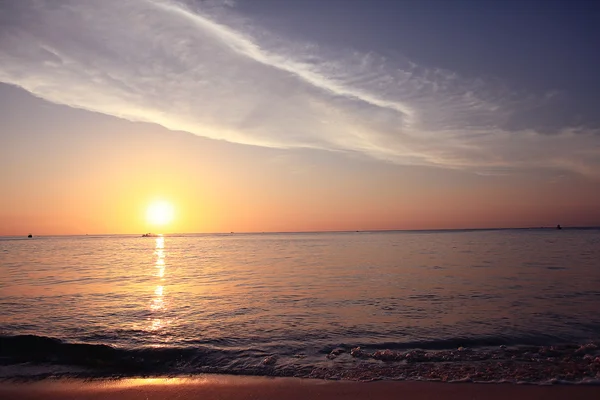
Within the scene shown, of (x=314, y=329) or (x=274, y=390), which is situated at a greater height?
(x=274, y=390)

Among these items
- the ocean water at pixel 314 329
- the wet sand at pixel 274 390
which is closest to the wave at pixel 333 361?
the ocean water at pixel 314 329

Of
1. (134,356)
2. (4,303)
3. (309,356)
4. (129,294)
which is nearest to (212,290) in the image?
(129,294)

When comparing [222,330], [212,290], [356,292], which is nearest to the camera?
[222,330]

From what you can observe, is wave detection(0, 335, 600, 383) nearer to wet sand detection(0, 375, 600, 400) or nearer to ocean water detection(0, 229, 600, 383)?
ocean water detection(0, 229, 600, 383)

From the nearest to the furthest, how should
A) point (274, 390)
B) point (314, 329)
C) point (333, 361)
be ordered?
point (274, 390), point (333, 361), point (314, 329)

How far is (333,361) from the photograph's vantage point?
11.1 metres

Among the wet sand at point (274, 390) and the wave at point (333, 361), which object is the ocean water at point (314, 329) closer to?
the wave at point (333, 361)

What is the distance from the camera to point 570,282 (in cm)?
2516

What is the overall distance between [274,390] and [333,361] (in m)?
2.75

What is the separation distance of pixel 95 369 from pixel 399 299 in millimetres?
14770

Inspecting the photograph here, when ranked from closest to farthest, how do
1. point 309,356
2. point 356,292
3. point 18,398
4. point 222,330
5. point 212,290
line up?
1. point 18,398
2. point 309,356
3. point 222,330
4. point 356,292
5. point 212,290

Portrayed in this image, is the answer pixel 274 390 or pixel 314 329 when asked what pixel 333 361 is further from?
pixel 314 329

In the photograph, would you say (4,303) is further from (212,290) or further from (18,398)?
(18,398)

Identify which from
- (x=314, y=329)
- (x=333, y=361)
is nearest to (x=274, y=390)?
(x=333, y=361)
